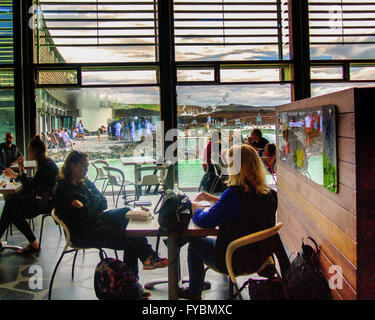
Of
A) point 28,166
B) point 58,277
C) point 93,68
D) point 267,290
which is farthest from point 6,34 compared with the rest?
point 267,290

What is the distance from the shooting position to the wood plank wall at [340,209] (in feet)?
8.05

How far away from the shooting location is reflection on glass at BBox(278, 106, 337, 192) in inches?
109

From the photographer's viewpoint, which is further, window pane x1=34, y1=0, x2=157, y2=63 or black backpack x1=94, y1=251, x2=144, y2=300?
window pane x1=34, y1=0, x2=157, y2=63

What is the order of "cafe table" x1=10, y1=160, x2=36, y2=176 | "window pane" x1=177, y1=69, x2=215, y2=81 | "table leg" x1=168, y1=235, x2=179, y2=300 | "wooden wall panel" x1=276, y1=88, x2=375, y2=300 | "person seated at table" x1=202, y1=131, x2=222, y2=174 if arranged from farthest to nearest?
"window pane" x1=177, y1=69, x2=215, y2=81 → "person seated at table" x1=202, y1=131, x2=222, y2=174 → "cafe table" x1=10, y1=160, x2=36, y2=176 → "table leg" x1=168, y1=235, x2=179, y2=300 → "wooden wall panel" x1=276, y1=88, x2=375, y2=300

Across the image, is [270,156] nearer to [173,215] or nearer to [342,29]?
[342,29]

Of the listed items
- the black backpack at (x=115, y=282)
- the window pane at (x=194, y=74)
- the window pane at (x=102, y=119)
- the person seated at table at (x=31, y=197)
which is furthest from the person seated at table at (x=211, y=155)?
the black backpack at (x=115, y=282)

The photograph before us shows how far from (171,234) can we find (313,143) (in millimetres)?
1414

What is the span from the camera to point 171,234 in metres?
2.79

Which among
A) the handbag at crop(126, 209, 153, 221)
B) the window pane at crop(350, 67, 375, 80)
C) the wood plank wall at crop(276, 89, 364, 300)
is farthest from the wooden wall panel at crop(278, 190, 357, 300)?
the window pane at crop(350, 67, 375, 80)

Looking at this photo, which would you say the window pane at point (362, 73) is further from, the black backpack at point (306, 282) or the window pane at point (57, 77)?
the black backpack at point (306, 282)

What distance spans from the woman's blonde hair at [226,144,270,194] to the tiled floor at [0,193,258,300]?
1.13 metres

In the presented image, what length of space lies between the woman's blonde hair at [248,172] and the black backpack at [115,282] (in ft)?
3.42

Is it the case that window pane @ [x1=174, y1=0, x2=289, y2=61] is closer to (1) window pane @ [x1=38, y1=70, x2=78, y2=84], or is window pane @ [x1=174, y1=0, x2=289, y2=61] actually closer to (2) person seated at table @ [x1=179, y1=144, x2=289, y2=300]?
(1) window pane @ [x1=38, y1=70, x2=78, y2=84]

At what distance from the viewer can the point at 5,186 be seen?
4.68 meters
